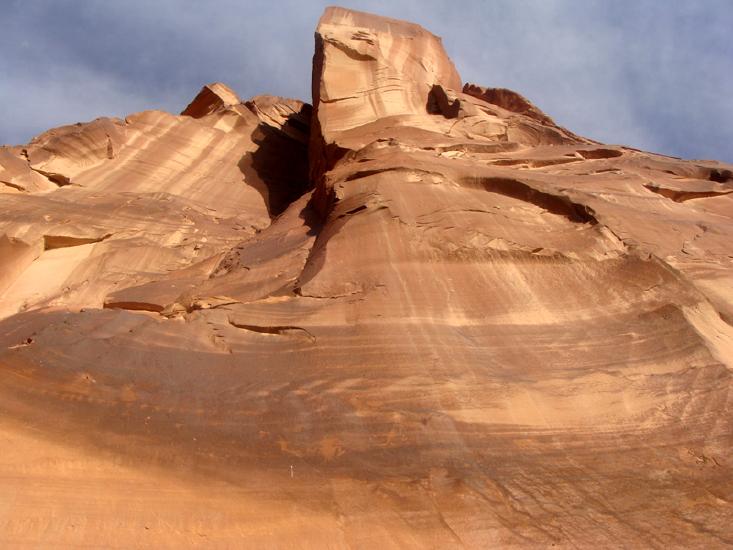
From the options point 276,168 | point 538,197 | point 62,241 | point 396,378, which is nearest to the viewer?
point 396,378

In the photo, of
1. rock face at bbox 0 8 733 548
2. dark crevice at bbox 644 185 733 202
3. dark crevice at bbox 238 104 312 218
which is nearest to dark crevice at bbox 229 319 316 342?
rock face at bbox 0 8 733 548

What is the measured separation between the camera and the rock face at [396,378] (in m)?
3.70

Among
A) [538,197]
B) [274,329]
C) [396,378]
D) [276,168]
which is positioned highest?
[538,197]

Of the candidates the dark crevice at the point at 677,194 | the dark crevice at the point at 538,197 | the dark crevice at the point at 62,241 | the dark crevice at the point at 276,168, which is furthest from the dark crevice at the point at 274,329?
the dark crevice at the point at 276,168

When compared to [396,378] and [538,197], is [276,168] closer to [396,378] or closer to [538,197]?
[538,197]

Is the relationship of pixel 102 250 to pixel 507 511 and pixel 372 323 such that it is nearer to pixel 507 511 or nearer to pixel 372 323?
pixel 372 323

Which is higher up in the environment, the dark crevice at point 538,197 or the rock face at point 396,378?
the dark crevice at point 538,197

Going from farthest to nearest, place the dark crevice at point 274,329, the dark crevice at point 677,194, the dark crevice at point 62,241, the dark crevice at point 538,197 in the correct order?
1. the dark crevice at point 677,194
2. the dark crevice at point 62,241
3. the dark crevice at point 538,197
4. the dark crevice at point 274,329

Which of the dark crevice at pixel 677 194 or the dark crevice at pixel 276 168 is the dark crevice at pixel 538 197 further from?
the dark crevice at pixel 276 168

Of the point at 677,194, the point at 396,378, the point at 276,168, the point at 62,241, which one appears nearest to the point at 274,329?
the point at 396,378

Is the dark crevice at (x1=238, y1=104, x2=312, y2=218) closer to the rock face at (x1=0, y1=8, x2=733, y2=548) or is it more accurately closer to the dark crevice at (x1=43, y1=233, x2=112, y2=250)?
the dark crevice at (x1=43, y1=233, x2=112, y2=250)

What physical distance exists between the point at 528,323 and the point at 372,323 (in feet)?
5.09

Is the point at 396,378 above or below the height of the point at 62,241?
above

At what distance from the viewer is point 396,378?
4832 mm
